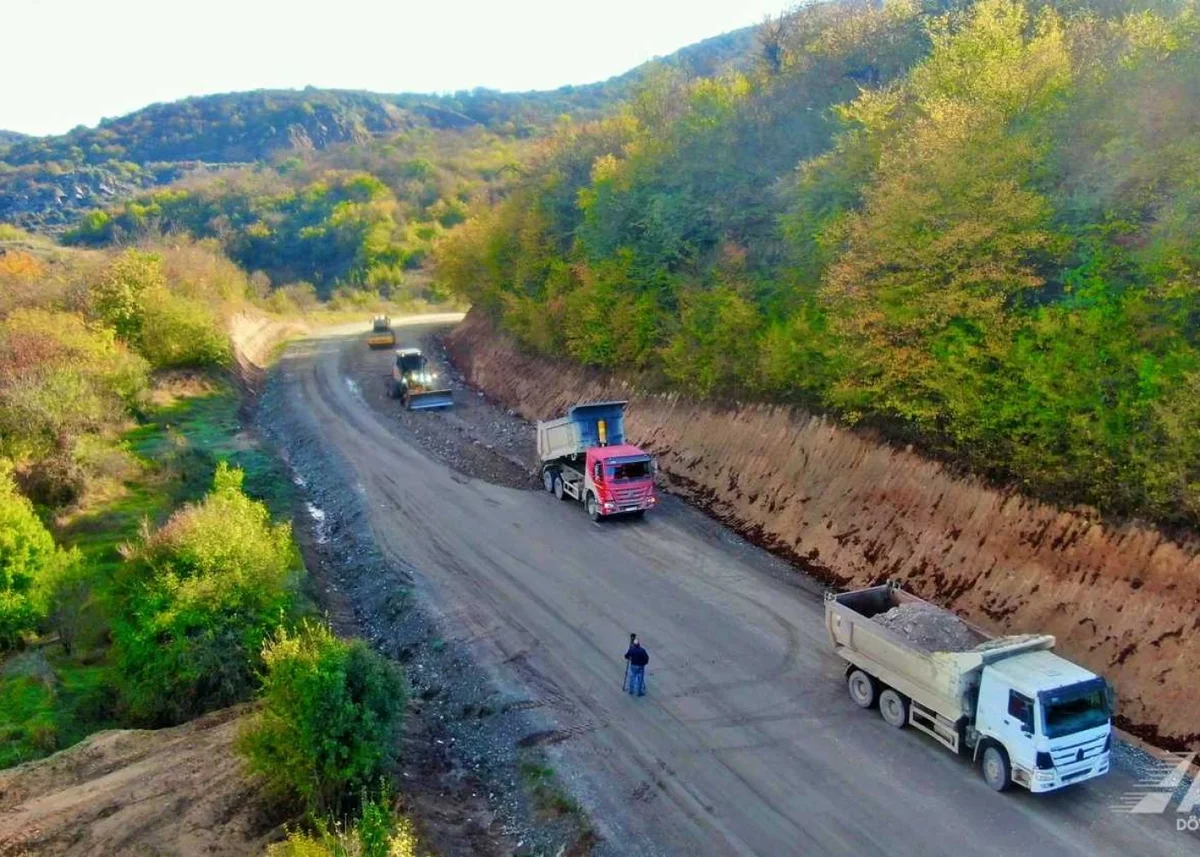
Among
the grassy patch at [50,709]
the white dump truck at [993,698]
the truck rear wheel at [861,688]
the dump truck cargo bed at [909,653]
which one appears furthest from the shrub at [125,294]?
the white dump truck at [993,698]

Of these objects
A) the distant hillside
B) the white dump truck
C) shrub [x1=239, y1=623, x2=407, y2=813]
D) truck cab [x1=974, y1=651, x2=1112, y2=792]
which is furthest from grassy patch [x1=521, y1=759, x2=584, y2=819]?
the distant hillside

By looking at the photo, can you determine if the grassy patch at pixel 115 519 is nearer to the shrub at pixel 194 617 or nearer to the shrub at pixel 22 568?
the shrub at pixel 22 568

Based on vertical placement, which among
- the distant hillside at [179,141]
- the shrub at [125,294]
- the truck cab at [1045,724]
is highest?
the distant hillside at [179,141]

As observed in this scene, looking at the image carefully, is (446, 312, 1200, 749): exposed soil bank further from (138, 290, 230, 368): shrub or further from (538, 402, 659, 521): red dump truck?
(138, 290, 230, 368): shrub

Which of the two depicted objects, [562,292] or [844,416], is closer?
[844,416]

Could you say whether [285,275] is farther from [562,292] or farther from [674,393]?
[674,393]

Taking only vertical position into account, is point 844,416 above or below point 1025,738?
above

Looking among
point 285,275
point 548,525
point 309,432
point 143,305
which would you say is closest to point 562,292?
point 309,432

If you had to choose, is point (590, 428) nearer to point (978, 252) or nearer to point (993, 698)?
point (978, 252)
